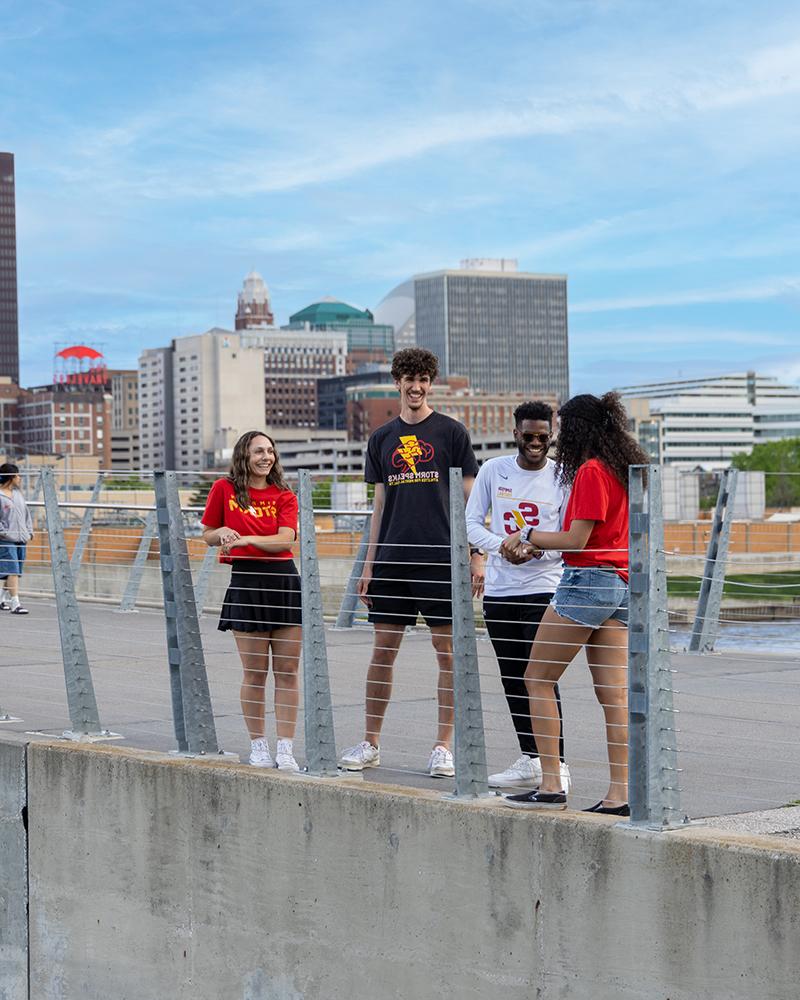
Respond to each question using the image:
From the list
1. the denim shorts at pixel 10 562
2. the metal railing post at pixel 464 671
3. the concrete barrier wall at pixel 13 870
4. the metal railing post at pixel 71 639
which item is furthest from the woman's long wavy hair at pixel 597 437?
the denim shorts at pixel 10 562

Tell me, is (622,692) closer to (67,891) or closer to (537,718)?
(537,718)

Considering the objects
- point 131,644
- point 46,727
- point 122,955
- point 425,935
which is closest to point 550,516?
point 425,935

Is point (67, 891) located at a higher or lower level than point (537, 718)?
lower

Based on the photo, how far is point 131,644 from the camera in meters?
13.1

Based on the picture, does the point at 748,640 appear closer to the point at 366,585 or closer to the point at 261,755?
the point at 366,585

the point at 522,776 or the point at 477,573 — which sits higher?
the point at 477,573

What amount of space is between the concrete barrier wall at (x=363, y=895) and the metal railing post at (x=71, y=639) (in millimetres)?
348

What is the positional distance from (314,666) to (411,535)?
3.58ft

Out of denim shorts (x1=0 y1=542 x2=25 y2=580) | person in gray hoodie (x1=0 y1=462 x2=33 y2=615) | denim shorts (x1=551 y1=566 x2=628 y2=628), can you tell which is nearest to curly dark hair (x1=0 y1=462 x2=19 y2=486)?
person in gray hoodie (x1=0 y1=462 x2=33 y2=615)

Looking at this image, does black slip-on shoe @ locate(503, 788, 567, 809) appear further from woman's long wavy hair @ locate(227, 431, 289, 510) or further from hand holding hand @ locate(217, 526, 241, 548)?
woman's long wavy hair @ locate(227, 431, 289, 510)

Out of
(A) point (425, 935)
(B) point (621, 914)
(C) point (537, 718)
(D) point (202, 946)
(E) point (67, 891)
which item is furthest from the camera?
(E) point (67, 891)

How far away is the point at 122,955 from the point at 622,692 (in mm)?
2519

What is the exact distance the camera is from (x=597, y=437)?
5809 millimetres

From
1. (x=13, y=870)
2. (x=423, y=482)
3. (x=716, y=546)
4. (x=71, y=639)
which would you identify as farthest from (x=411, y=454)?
(x=716, y=546)
